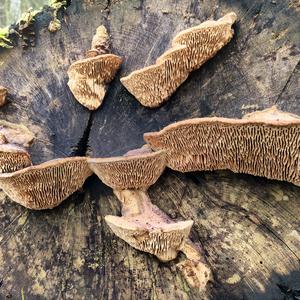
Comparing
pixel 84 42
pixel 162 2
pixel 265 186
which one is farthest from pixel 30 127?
pixel 265 186

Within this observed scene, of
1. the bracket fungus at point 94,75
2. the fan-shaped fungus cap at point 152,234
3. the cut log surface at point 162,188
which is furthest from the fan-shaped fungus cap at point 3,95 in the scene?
the fan-shaped fungus cap at point 152,234

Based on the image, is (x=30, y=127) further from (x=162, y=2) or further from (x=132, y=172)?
(x=162, y=2)

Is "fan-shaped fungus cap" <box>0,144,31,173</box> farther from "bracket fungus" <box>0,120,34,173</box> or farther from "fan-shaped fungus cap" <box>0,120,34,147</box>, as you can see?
"fan-shaped fungus cap" <box>0,120,34,147</box>

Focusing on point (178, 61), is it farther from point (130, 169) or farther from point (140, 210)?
point (140, 210)

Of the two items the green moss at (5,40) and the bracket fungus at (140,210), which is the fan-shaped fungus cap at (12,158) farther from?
the green moss at (5,40)

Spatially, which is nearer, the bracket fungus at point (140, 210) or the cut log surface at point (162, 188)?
the bracket fungus at point (140, 210)

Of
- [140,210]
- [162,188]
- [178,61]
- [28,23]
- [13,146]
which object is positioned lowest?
[140,210]

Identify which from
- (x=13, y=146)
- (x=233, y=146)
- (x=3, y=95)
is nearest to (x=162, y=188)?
(x=233, y=146)
